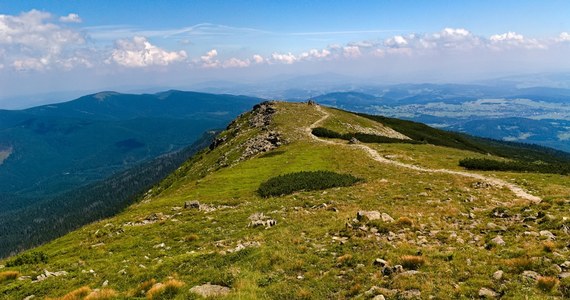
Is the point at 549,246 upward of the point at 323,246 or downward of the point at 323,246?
upward

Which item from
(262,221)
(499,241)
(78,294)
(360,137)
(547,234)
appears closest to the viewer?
(78,294)

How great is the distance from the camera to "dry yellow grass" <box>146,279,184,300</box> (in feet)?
53.3

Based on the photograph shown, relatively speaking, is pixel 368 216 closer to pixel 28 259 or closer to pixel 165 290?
pixel 165 290

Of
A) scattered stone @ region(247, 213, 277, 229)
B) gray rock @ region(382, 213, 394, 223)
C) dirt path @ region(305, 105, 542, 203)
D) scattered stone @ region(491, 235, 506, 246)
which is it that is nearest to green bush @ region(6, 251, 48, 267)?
scattered stone @ region(247, 213, 277, 229)

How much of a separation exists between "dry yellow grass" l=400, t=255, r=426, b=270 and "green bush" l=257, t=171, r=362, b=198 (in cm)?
2302

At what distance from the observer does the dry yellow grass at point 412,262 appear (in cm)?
1644

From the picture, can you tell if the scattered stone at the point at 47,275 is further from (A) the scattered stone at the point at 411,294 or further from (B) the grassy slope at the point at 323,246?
(A) the scattered stone at the point at 411,294

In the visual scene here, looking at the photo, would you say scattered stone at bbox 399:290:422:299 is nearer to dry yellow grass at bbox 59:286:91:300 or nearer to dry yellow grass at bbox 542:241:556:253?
dry yellow grass at bbox 542:241:556:253

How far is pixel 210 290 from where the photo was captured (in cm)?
1645

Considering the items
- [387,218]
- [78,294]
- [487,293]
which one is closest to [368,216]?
[387,218]

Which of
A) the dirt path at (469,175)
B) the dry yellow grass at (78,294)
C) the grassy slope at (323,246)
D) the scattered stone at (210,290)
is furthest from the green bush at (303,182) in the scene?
the dry yellow grass at (78,294)

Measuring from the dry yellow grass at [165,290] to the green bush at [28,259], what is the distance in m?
14.4

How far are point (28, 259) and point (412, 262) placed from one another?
25.5 meters

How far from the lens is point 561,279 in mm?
13562
